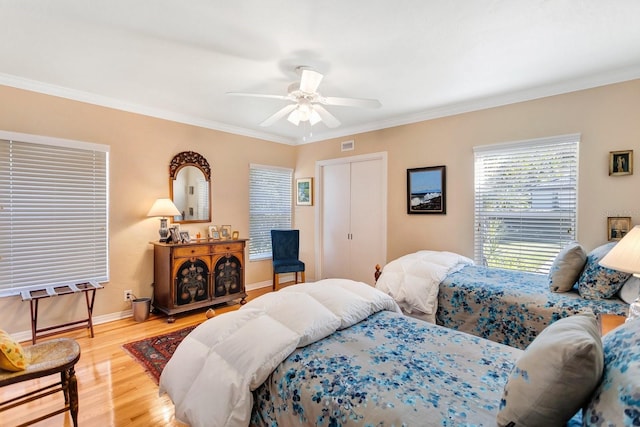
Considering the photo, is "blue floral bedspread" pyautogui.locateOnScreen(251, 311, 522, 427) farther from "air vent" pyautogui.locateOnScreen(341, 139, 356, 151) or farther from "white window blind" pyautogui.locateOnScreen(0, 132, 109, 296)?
"air vent" pyautogui.locateOnScreen(341, 139, 356, 151)

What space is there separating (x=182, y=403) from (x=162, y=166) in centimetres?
322

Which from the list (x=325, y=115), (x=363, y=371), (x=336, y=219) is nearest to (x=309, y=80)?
(x=325, y=115)

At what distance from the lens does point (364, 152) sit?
469cm

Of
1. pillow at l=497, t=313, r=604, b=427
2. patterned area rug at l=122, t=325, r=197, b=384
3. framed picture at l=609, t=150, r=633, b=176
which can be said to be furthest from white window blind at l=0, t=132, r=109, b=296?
framed picture at l=609, t=150, r=633, b=176

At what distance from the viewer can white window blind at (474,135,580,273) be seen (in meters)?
3.07

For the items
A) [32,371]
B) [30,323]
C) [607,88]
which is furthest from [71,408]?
[607,88]

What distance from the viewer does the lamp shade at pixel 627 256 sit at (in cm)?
157

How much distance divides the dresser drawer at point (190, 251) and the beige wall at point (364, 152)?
21.7 inches

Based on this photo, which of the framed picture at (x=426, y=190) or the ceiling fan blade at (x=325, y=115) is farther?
the framed picture at (x=426, y=190)

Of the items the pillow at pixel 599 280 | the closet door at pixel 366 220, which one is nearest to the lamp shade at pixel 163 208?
the closet door at pixel 366 220

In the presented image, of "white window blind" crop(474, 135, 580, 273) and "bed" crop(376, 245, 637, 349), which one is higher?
"white window blind" crop(474, 135, 580, 273)

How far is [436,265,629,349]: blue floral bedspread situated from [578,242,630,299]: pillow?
0.06m

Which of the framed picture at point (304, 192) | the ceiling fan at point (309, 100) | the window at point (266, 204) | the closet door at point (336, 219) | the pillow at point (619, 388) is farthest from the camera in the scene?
the framed picture at point (304, 192)

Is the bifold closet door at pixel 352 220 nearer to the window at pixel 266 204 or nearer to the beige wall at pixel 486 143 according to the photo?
the beige wall at pixel 486 143
